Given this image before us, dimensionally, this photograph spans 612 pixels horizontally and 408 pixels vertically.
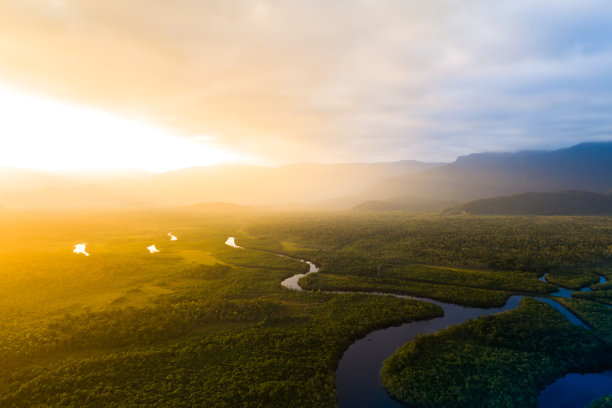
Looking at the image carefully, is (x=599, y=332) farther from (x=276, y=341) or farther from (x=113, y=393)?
(x=113, y=393)

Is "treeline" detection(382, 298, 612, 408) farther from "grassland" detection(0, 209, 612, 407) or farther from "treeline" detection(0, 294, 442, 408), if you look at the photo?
"treeline" detection(0, 294, 442, 408)

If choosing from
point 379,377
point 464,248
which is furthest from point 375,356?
point 464,248

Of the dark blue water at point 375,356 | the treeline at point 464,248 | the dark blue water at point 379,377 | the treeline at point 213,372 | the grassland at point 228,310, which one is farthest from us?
the treeline at point 464,248

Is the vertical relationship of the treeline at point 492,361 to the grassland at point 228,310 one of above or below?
below

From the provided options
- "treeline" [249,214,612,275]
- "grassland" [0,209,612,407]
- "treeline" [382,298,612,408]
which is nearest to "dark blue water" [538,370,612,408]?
"treeline" [382,298,612,408]

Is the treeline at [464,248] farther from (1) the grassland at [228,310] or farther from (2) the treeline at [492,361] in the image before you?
(2) the treeline at [492,361]

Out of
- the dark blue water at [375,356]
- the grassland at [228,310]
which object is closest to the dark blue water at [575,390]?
the grassland at [228,310]
